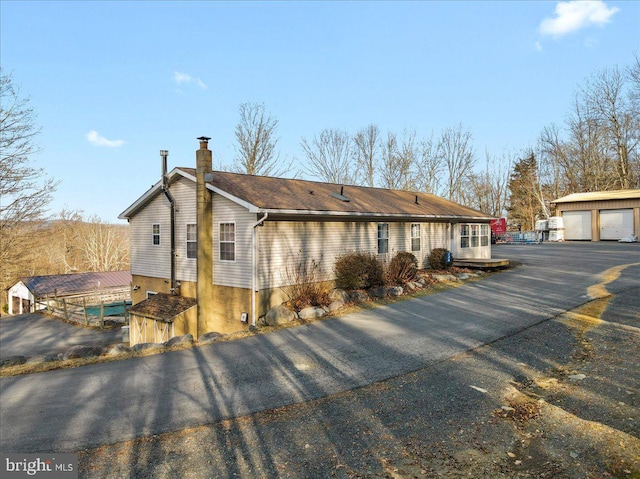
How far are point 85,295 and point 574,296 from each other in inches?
1133

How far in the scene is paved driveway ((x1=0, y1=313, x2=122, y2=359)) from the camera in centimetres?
1661

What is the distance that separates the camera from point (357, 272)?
14031 millimetres

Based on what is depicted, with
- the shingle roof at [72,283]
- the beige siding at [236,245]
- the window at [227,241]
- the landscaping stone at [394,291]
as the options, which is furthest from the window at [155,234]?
the shingle roof at [72,283]

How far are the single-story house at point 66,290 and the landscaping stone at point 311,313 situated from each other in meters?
19.8

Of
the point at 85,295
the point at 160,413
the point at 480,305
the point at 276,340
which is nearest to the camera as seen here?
the point at 160,413

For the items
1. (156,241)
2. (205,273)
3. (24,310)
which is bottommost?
(24,310)

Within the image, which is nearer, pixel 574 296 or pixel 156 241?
pixel 574 296

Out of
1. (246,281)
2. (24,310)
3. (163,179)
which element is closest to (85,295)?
(24,310)

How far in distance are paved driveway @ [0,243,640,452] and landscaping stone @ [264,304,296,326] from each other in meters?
0.77

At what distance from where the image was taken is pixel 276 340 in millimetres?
9711

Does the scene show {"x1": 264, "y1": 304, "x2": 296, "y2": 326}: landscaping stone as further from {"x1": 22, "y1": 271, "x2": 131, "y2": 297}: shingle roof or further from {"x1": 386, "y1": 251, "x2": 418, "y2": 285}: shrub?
{"x1": 22, "y1": 271, "x2": 131, "y2": 297}: shingle roof

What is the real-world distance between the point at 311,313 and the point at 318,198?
5463 mm

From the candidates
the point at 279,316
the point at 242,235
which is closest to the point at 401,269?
the point at 279,316

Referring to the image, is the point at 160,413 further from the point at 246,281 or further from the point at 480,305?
the point at 480,305
